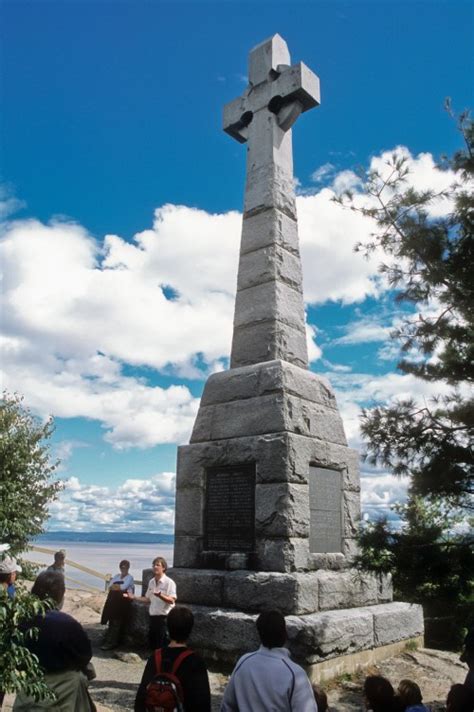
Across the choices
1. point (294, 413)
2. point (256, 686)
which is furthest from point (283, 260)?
point (256, 686)

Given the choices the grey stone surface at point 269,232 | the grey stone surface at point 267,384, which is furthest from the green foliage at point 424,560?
the grey stone surface at point 269,232

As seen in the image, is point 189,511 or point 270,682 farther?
point 189,511

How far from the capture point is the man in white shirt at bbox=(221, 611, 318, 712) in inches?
107

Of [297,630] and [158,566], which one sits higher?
[158,566]

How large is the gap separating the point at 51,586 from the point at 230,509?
367cm

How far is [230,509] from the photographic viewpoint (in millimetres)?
7023

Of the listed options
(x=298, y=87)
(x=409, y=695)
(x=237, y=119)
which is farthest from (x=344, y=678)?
(x=237, y=119)

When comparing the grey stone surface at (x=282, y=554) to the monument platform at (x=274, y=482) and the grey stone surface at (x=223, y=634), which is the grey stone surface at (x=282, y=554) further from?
the grey stone surface at (x=223, y=634)

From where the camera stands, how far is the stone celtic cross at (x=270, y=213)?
7.73 meters

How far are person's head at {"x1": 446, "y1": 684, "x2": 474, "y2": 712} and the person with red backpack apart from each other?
6.49 feet

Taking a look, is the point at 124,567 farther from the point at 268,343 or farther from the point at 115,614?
the point at 268,343

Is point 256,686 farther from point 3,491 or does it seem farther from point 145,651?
point 3,491

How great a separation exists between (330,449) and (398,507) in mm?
8059

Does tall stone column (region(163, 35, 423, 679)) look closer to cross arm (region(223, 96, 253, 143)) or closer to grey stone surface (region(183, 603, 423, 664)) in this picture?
grey stone surface (region(183, 603, 423, 664))
